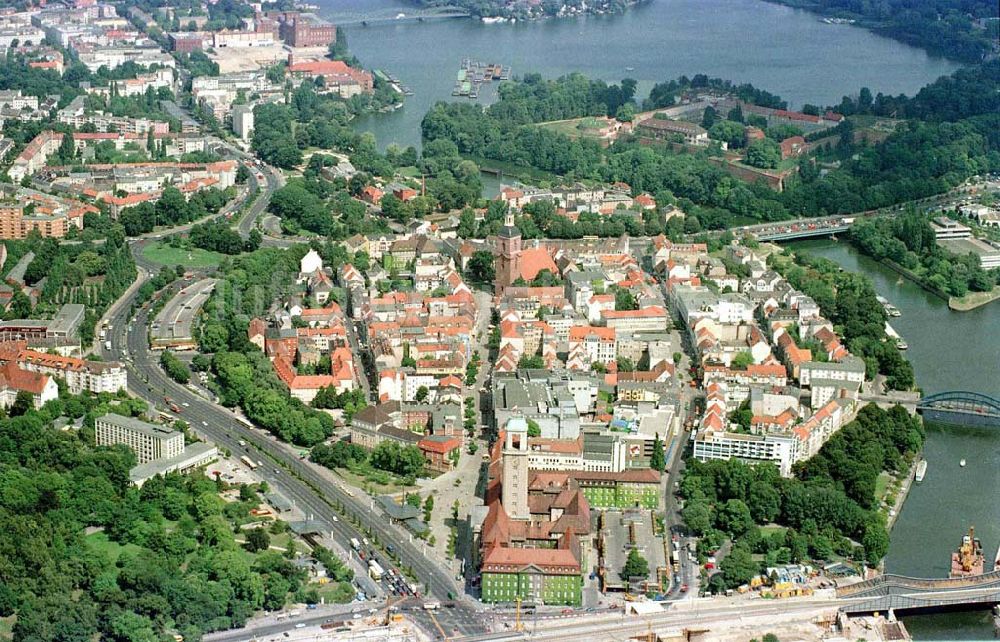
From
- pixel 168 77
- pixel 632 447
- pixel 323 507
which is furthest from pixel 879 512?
pixel 168 77

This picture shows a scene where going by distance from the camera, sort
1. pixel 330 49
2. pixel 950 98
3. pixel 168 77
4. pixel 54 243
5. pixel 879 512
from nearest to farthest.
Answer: pixel 879 512
pixel 54 243
pixel 950 98
pixel 168 77
pixel 330 49

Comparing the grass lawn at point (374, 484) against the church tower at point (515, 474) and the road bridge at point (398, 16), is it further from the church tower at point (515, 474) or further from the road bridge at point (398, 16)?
the road bridge at point (398, 16)

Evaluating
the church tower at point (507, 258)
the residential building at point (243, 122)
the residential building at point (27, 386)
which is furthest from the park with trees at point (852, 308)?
the residential building at point (243, 122)

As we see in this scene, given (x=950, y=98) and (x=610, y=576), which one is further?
(x=950, y=98)

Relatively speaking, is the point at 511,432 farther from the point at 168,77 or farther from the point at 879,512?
the point at 168,77

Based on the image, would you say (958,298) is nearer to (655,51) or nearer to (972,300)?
(972,300)

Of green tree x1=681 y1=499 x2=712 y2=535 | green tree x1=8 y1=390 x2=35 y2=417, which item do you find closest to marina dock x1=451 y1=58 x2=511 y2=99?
green tree x1=8 y1=390 x2=35 y2=417

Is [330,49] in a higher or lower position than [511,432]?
lower

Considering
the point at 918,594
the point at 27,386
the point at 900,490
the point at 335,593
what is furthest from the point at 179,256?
the point at 918,594

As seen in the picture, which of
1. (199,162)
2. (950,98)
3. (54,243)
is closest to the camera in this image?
(54,243)

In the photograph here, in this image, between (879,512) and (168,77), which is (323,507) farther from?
(168,77)
